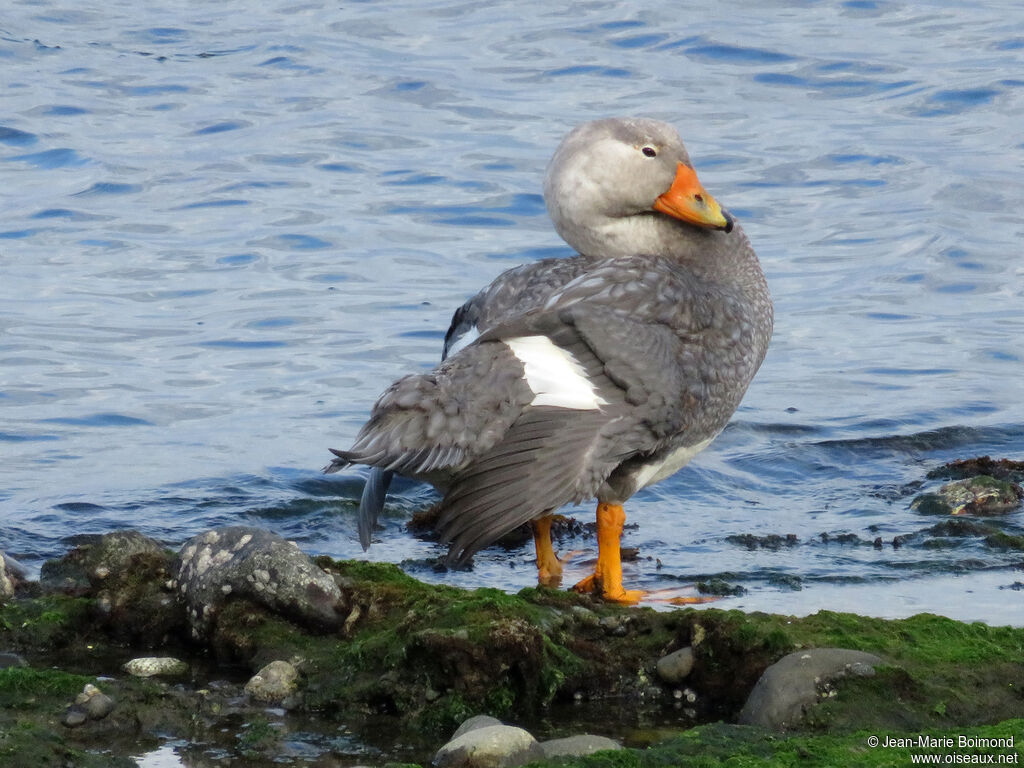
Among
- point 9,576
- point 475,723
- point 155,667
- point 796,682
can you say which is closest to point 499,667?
point 475,723

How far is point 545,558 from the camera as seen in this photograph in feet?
21.2

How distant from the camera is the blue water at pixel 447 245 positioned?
7.67 m

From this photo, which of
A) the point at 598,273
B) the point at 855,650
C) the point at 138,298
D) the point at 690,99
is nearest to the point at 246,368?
the point at 138,298

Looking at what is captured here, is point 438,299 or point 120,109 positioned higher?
point 120,109

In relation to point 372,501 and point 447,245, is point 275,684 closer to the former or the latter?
point 372,501

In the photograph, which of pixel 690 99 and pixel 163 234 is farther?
pixel 690 99

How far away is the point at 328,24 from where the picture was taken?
19000 mm

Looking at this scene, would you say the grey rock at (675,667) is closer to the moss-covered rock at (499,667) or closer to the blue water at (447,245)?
the moss-covered rock at (499,667)

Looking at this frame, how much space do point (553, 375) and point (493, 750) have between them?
1.69m

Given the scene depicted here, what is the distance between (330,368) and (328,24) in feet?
32.4

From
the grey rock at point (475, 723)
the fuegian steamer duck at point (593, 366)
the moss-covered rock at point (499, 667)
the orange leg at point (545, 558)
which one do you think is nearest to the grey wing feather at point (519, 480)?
the fuegian steamer duck at point (593, 366)

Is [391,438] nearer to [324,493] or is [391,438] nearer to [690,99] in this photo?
[324,493]

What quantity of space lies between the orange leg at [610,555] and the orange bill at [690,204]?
51.0 inches

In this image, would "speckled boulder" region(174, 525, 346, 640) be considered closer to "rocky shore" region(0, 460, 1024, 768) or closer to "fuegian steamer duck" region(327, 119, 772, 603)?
"rocky shore" region(0, 460, 1024, 768)
